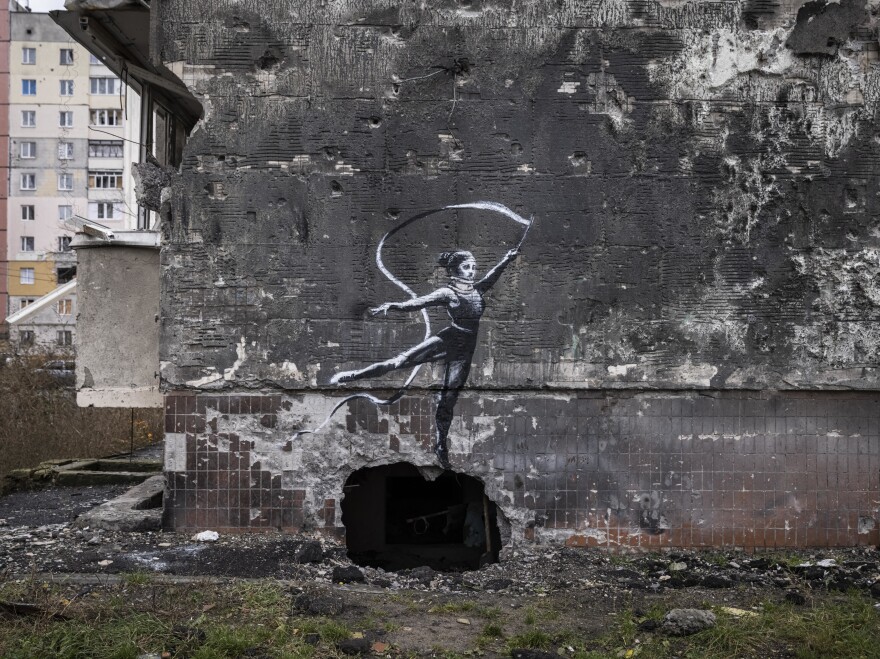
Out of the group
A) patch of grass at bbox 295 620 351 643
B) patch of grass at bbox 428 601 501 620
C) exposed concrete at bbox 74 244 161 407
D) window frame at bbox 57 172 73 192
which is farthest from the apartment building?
patch of grass at bbox 295 620 351 643

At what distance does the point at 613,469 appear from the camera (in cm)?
604

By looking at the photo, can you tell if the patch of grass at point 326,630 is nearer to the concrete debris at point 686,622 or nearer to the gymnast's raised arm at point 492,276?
the concrete debris at point 686,622

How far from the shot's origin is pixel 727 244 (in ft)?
19.9

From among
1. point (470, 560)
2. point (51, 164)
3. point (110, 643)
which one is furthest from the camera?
point (51, 164)

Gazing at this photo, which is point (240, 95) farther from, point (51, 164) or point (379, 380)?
point (51, 164)

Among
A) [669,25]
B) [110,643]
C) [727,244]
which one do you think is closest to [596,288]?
[727,244]

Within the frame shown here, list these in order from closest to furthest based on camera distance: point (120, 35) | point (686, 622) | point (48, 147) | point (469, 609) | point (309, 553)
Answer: point (686, 622) < point (469, 609) < point (309, 553) < point (120, 35) < point (48, 147)

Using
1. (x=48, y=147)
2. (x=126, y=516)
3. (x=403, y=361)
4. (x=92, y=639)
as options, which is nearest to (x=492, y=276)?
(x=403, y=361)

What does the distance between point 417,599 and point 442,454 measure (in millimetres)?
1237

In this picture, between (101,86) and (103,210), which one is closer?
(101,86)

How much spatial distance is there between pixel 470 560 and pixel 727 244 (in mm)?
3527

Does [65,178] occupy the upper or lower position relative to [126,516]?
upper

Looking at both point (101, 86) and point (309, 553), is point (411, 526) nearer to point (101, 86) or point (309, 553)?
point (309, 553)

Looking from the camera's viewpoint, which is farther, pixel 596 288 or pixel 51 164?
pixel 51 164
